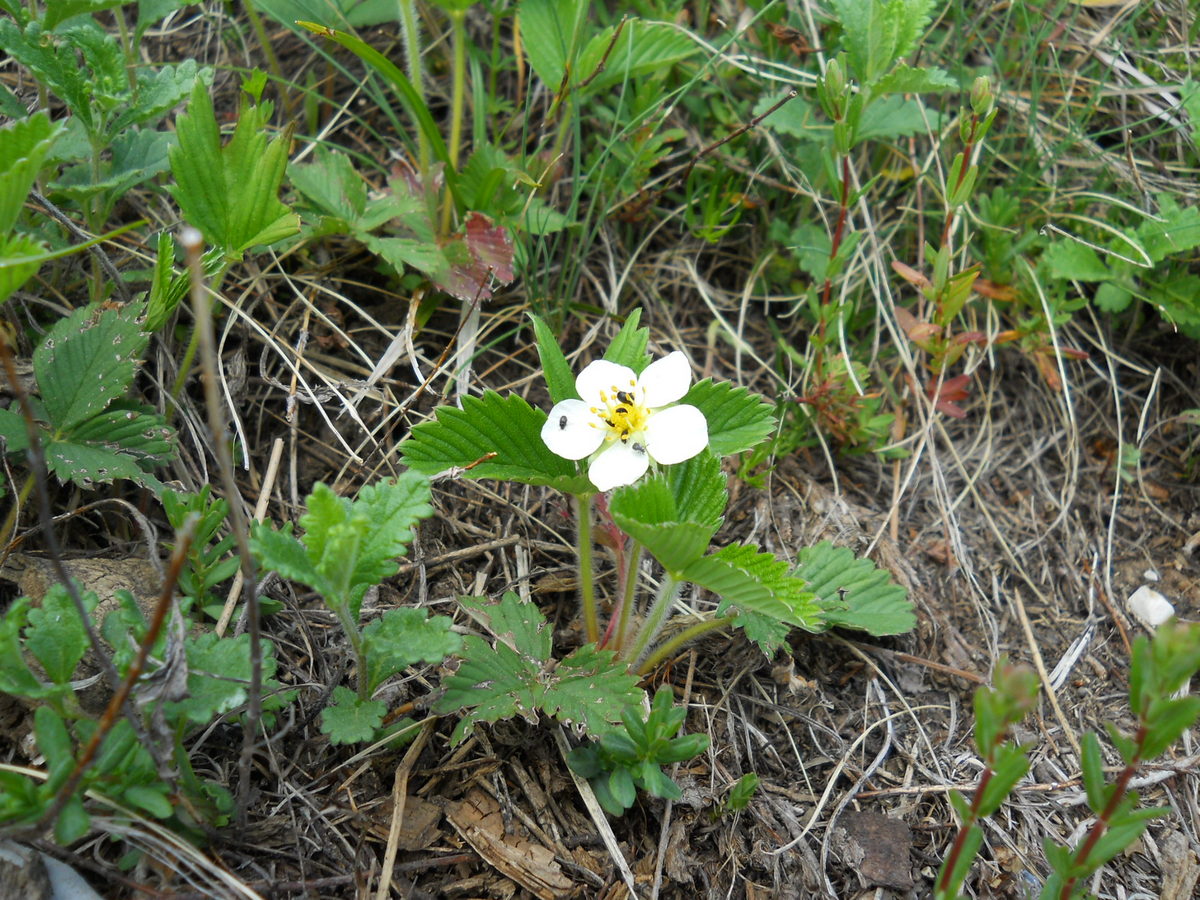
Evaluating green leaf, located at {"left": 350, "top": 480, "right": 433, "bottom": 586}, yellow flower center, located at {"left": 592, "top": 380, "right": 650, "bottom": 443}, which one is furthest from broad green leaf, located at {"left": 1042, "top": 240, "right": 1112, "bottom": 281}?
green leaf, located at {"left": 350, "top": 480, "right": 433, "bottom": 586}

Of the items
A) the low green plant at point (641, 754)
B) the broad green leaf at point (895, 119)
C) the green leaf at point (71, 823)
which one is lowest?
the low green plant at point (641, 754)

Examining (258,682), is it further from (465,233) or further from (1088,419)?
(1088,419)

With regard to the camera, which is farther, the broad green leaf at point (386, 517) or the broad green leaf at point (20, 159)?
the broad green leaf at point (386, 517)

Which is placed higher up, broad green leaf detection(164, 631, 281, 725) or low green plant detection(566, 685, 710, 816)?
broad green leaf detection(164, 631, 281, 725)

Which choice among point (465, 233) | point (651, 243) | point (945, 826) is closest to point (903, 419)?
point (651, 243)

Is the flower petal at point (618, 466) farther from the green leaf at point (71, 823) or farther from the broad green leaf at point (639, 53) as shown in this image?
the broad green leaf at point (639, 53)

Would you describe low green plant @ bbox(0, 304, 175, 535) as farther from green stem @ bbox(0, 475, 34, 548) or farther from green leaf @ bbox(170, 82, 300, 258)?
green leaf @ bbox(170, 82, 300, 258)

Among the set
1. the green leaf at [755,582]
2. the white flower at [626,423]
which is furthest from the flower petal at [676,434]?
the green leaf at [755,582]
